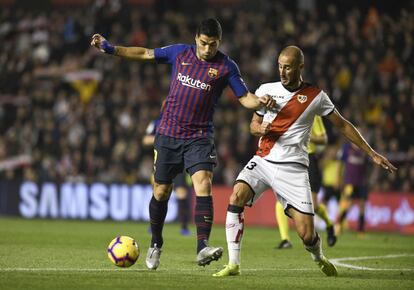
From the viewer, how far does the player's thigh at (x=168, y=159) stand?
960cm

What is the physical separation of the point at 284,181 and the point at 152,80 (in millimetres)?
15990

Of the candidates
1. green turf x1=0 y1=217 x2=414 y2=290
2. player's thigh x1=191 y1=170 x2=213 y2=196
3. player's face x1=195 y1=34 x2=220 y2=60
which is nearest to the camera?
green turf x1=0 y1=217 x2=414 y2=290

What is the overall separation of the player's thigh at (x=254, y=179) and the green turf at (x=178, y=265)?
83 cm

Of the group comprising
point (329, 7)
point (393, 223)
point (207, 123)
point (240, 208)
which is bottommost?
point (393, 223)

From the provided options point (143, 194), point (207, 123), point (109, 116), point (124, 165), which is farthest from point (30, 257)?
point (109, 116)

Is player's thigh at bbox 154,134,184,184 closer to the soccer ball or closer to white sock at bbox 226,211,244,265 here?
the soccer ball

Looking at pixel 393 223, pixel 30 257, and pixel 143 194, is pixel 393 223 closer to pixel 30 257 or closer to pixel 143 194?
pixel 143 194

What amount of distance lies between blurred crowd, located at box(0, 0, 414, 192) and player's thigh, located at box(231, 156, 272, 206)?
1171 cm

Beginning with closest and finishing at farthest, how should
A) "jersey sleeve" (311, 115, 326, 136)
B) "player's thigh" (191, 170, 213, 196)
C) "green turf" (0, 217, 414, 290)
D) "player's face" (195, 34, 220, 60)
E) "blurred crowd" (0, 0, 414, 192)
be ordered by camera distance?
"green turf" (0, 217, 414, 290) < "player's face" (195, 34, 220, 60) < "player's thigh" (191, 170, 213, 196) < "jersey sleeve" (311, 115, 326, 136) < "blurred crowd" (0, 0, 414, 192)

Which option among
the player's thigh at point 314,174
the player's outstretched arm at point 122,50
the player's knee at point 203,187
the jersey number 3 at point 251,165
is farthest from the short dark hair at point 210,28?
the player's thigh at point 314,174

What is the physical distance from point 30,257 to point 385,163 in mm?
4426

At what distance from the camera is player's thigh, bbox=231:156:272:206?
29.8 feet

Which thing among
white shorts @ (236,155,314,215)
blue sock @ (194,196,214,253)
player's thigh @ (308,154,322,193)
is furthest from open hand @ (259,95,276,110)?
player's thigh @ (308,154,322,193)

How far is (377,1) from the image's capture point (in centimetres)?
2500
